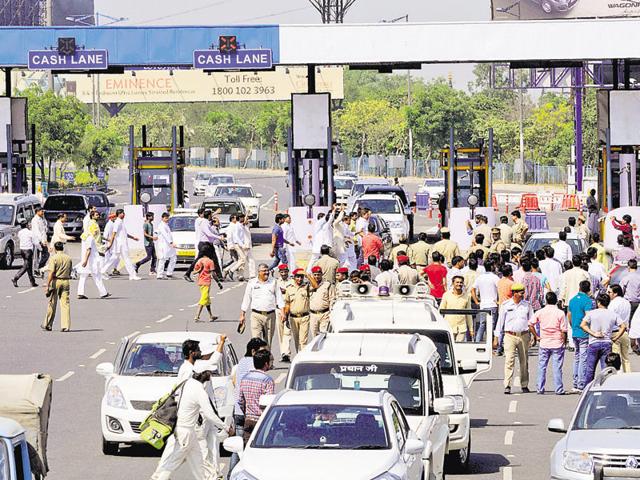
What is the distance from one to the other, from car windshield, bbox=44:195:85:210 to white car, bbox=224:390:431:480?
128ft

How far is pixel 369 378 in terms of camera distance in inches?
577

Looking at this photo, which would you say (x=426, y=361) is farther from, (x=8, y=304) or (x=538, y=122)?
(x=538, y=122)

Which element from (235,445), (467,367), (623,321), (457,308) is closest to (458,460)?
(467,367)

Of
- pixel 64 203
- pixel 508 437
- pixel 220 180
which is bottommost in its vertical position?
pixel 508 437

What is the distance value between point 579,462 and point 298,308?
1095cm

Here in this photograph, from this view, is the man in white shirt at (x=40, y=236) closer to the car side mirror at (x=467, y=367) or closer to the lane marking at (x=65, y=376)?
the lane marking at (x=65, y=376)

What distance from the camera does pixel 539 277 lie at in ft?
85.9

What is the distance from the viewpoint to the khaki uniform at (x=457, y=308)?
23.5 meters

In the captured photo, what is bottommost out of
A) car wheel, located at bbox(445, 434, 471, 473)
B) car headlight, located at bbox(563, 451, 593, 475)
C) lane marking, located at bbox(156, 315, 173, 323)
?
car wheel, located at bbox(445, 434, 471, 473)

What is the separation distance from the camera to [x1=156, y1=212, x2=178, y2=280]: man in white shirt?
126ft

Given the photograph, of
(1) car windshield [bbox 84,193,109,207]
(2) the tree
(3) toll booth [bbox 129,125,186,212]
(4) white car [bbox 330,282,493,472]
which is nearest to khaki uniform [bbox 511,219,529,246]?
(3) toll booth [bbox 129,125,186,212]

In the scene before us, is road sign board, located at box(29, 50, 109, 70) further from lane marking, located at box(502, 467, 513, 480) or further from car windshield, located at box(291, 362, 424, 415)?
car windshield, located at box(291, 362, 424, 415)

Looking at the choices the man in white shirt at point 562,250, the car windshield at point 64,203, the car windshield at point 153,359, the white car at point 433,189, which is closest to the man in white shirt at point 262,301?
the car windshield at point 153,359

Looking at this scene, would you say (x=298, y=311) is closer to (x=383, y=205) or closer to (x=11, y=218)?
(x=11, y=218)
